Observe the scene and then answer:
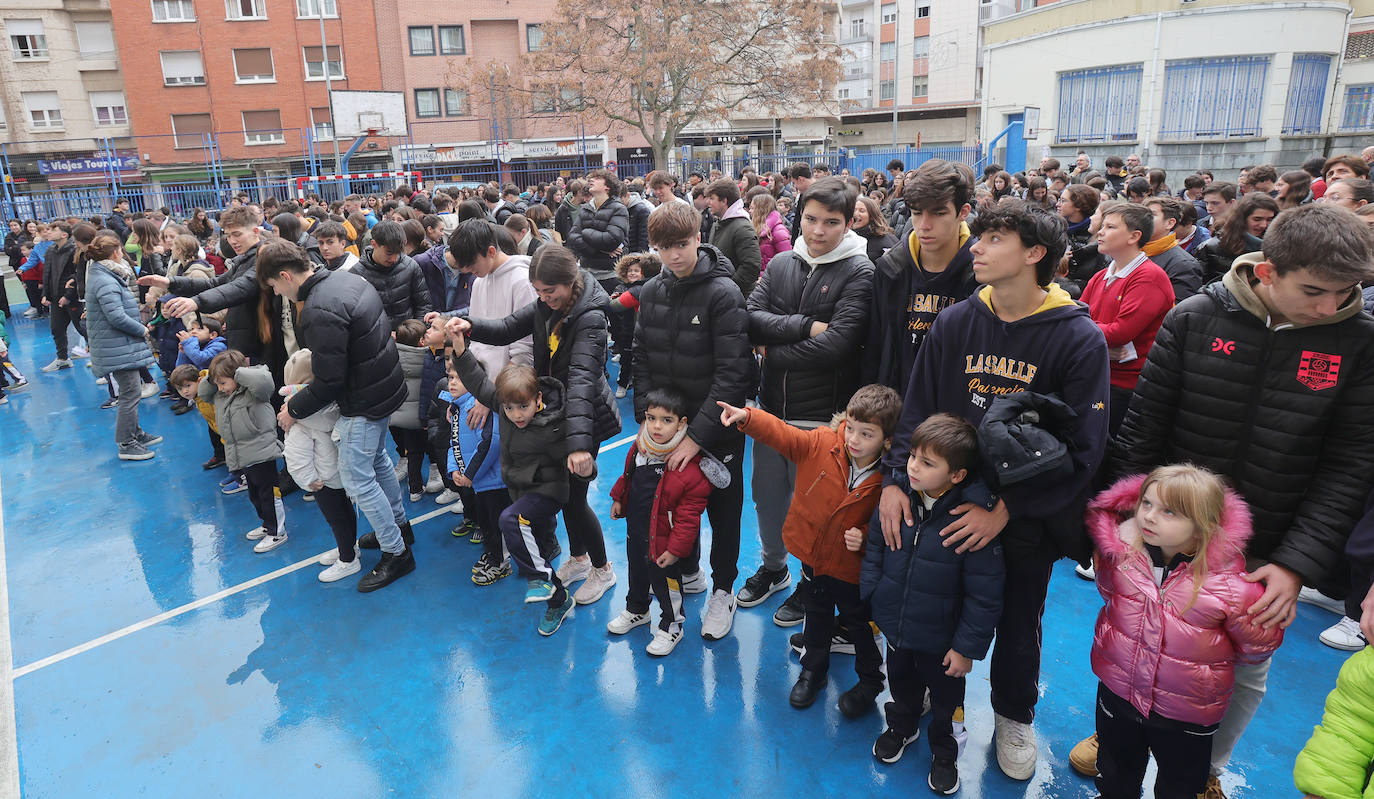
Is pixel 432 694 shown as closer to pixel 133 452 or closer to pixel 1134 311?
pixel 1134 311

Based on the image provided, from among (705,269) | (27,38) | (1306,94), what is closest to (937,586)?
(705,269)

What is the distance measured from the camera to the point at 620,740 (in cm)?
310

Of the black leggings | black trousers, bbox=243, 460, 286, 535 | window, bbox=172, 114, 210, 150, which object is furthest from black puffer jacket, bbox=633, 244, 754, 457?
window, bbox=172, 114, 210, 150

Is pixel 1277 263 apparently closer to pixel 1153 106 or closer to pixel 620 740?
pixel 620 740

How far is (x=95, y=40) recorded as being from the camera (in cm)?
2964

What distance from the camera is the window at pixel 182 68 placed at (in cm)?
2912

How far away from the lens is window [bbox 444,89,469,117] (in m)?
31.8

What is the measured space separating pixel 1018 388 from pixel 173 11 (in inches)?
1468

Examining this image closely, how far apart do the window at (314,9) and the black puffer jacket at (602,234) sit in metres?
29.5

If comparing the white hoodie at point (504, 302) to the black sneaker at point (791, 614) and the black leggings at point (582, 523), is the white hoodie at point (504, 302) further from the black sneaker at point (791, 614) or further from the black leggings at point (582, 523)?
the black sneaker at point (791, 614)

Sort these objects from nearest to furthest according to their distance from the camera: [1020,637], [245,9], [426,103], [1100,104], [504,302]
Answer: [1020,637], [504,302], [1100,104], [245,9], [426,103]

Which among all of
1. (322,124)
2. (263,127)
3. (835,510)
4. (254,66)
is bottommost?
(835,510)

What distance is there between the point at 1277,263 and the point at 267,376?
17.3ft

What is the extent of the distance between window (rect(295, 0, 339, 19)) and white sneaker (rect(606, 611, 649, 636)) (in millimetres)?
33988
